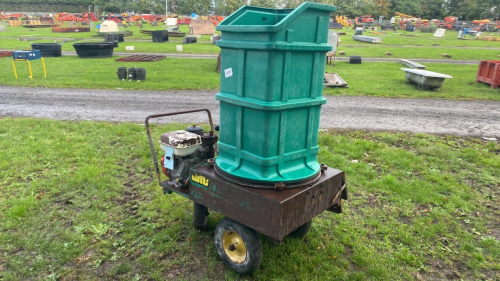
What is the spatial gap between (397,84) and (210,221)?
12377 millimetres

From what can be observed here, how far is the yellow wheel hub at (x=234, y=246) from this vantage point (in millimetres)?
3514

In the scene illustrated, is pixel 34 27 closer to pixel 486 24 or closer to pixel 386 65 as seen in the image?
pixel 386 65

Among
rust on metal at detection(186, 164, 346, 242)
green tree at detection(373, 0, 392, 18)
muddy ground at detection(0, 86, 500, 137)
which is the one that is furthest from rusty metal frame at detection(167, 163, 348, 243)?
green tree at detection(373, 0, 392, 18)

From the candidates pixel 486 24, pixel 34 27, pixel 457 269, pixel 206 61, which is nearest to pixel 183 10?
pixel 34 27

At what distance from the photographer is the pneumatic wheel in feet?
11.0

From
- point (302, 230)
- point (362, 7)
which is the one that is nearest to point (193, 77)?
point (302, 230)

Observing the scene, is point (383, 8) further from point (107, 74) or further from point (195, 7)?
point (107, 74)

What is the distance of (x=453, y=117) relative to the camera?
9719mm

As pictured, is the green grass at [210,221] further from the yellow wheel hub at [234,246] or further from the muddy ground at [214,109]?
the muddy ground at [214,109]

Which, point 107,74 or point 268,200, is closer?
point 268,200

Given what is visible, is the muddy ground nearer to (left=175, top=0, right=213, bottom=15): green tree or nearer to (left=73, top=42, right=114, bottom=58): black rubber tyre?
(left=73, top=42, right=114, bottom=58): black rubber tyre

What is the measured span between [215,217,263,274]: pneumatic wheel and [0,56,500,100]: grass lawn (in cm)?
1002

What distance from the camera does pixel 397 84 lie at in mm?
14258

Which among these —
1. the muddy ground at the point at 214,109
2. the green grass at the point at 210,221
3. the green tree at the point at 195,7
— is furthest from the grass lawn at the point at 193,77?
the green tree at the point at 195,7
